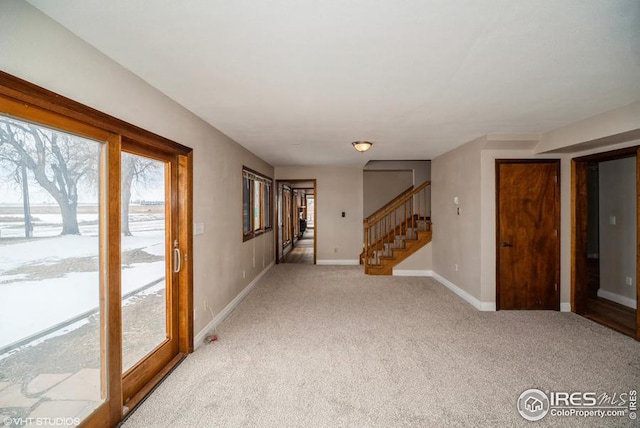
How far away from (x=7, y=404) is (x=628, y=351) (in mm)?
5056

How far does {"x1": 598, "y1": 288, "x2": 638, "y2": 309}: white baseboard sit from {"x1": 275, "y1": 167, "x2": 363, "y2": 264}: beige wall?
4611 mm

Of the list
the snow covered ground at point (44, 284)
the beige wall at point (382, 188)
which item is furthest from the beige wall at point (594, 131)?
the beige wall at point (382, 188)

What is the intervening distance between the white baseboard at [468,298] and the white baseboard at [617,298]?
6.55 ft

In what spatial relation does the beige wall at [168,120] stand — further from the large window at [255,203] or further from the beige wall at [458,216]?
the beige wall at [458,216]

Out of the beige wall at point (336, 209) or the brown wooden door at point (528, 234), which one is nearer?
the brown wooden door at point (528, 234)

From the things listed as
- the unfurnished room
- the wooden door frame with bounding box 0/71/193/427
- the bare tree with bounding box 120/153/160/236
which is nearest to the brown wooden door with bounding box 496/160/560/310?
the unfurnished room

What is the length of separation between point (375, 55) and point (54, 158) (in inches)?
80.6

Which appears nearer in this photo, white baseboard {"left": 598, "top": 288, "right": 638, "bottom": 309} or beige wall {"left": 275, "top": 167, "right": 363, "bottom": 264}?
white baseboard {"left": 598, "top": 288, "right": 638, "bottom": 309}

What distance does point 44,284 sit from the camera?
1.63 metres

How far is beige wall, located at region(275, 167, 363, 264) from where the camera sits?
25.2ft

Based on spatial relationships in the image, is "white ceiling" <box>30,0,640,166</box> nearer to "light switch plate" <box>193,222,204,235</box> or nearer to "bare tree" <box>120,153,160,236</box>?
"bare tree" <box>120,153,160,236</box>

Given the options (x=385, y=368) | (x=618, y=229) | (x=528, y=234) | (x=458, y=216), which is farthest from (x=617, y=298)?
(x=385, y=368)

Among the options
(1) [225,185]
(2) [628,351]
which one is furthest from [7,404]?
(2) [628,351]

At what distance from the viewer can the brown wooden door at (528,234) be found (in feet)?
14.3
